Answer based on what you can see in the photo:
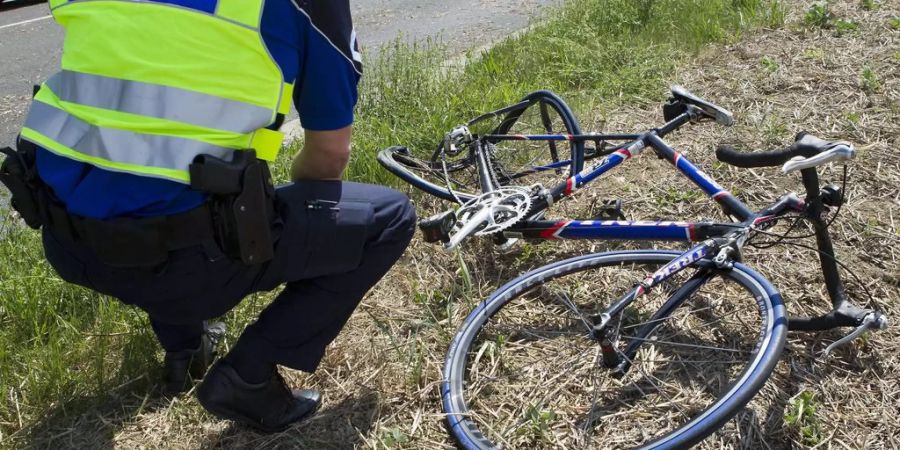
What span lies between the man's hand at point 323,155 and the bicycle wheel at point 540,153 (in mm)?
1427

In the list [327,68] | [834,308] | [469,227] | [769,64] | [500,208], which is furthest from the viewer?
[769,64]

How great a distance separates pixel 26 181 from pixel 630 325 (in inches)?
79.6

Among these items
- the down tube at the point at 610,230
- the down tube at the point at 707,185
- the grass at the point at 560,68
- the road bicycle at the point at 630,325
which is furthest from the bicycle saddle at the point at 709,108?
the grass at the point at 560,68

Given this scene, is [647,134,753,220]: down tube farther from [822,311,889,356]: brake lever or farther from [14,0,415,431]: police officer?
[14,0,415,431]: police officer

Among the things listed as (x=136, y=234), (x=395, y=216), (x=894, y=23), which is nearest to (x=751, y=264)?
(x=395, y=216)

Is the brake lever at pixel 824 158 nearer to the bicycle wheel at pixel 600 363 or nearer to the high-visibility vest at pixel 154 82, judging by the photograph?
the bicycle wheel at pixel 600 363

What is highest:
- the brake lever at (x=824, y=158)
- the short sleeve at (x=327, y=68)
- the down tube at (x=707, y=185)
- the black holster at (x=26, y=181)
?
the short sleeve at (x=327, y=68)

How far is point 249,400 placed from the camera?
247cm

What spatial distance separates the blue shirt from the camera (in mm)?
2051

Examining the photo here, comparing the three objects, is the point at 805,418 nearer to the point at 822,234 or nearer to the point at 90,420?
the point at 822,234

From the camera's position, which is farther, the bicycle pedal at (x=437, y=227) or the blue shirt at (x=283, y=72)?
the bicycle pedal at (x=437, y=227)

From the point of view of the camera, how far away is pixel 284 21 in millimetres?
2059

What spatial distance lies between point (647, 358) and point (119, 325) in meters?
2.11

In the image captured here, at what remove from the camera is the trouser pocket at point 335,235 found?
2338 millimetres
